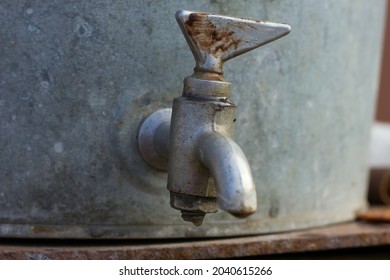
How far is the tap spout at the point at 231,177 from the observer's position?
3.05ft

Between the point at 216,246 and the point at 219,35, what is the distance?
335mm

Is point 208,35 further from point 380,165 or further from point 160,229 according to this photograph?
point 380,165

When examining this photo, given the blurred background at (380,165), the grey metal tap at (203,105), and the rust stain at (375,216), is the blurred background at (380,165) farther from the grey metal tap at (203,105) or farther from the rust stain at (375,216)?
the grey metal tap at (203,105)

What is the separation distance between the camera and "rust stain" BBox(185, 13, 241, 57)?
1039 millimetres

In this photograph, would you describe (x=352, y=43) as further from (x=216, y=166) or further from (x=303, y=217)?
(x=216, y=166)

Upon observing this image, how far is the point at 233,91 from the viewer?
49.6 inches

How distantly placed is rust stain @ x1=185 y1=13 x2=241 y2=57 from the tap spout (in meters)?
0.12

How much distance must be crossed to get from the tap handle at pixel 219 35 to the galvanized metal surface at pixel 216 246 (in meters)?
0.28

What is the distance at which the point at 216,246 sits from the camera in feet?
4.05

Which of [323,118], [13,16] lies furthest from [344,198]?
[13,16]

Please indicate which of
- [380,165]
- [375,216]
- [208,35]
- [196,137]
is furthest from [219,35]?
[380,165]

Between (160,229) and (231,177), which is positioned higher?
(231,177)

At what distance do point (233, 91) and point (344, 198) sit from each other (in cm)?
36

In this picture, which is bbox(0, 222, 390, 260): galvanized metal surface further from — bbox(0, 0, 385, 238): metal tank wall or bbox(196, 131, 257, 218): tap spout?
bbox(196, 131, 257, 218): tap spout
